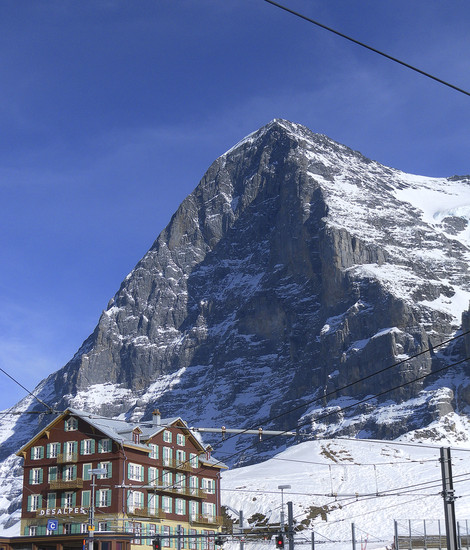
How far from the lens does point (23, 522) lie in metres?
80.8

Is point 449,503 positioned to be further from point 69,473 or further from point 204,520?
point 204,520

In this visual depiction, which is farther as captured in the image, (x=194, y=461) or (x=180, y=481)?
(x=194, y=461)

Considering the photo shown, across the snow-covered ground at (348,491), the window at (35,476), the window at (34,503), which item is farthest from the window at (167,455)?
the snow-covered ground at (348,491)

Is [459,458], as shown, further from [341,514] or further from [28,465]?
[28,465]

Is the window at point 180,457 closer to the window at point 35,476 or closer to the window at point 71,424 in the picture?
the window at point 71,424

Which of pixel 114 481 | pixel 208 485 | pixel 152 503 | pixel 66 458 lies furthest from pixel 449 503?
pixel 208 485

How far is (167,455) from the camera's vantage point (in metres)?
84.4

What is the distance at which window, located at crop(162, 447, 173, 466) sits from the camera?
83.9 meters

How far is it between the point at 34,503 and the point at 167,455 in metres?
13.1

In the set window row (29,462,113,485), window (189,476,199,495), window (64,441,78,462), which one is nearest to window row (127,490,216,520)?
window (189,476,199,495)

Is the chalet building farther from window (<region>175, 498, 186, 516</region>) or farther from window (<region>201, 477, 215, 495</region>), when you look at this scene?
window (<region>201, 477, 215, 495</region>)

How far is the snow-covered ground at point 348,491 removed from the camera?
104375 millimetres

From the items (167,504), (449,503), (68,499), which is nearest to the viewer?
(449,503)

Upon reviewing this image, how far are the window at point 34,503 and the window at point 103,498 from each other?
7002 millimetres
